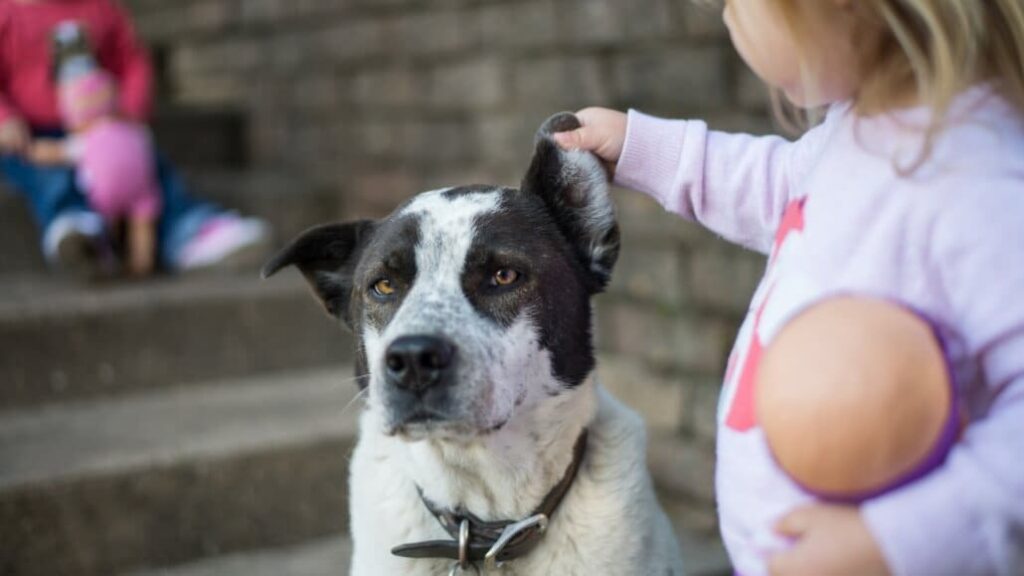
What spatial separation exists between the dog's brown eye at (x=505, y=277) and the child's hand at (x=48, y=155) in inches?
113

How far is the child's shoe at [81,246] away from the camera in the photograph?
411 cm

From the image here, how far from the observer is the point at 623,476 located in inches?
82.8

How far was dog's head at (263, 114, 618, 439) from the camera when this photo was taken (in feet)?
6.09

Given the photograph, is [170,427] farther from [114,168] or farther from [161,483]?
[114,168]

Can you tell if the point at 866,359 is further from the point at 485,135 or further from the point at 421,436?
the point at 485,135

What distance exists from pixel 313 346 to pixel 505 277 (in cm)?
241

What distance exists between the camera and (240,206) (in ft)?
17.2

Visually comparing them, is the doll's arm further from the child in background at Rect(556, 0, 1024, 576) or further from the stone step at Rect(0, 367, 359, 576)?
the child in background at Rect(556, 0, 1024, 576)

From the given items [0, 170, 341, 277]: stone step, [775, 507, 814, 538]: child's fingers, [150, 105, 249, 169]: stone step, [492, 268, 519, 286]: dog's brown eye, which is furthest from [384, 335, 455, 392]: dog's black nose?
[150, 105, 249, 169]: stone step

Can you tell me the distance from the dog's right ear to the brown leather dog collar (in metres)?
0.51

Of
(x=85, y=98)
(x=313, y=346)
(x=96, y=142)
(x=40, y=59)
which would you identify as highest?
(x=40, y=59)

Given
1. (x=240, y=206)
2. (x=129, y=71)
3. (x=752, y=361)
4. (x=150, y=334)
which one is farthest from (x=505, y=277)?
(x=240, y=206)

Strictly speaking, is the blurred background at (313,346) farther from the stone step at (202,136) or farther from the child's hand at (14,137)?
the stone step at (202,136)

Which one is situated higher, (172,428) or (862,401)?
(862,401)
